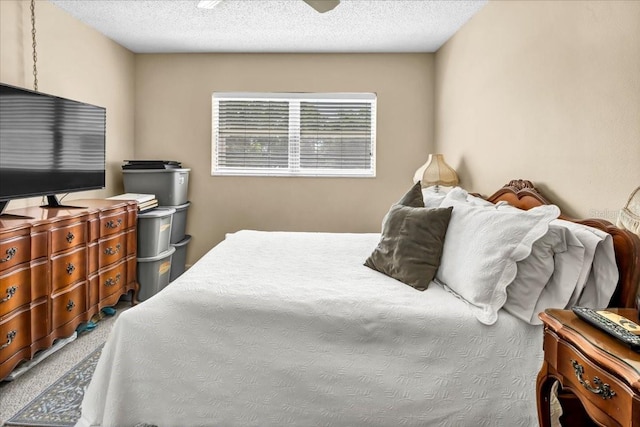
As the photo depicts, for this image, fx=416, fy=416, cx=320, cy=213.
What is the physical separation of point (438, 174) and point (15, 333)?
315 cm

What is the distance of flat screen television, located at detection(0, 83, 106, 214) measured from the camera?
237cm

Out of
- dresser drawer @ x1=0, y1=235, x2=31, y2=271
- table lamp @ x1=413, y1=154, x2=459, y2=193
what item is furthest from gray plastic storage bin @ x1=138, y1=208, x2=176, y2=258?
table lamp @ x1=413, y1=154, x2=459, y2=193

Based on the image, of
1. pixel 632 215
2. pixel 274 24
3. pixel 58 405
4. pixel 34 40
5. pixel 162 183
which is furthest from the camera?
pixel 162 183

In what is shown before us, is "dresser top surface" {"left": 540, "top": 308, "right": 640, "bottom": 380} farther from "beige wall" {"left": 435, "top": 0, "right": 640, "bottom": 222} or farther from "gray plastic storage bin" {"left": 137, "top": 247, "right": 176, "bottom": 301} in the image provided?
"gray plastic storage bin" {"left": 137, "top": 247, "right": 176, "bottom": 301}

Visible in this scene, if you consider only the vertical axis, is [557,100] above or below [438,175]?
above

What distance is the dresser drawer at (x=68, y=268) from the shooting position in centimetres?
251

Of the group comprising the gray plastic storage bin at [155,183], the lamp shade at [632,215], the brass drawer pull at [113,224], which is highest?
the gray plastic storage bin at [155,183]

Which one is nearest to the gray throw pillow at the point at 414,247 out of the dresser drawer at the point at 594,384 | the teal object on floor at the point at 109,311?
the dresser drawer at the point at 594,384

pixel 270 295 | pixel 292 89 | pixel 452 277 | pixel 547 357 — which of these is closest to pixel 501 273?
pixel 452 277

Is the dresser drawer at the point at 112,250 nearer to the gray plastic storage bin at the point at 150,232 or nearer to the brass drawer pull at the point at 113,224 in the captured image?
the brass drawer pull at the point at 113,224

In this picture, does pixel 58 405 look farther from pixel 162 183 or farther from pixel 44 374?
pixel 162 183

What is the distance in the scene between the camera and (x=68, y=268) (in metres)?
2.63

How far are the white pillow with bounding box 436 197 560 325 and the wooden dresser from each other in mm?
2203

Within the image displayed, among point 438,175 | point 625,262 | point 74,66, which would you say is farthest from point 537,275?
point 74,66
